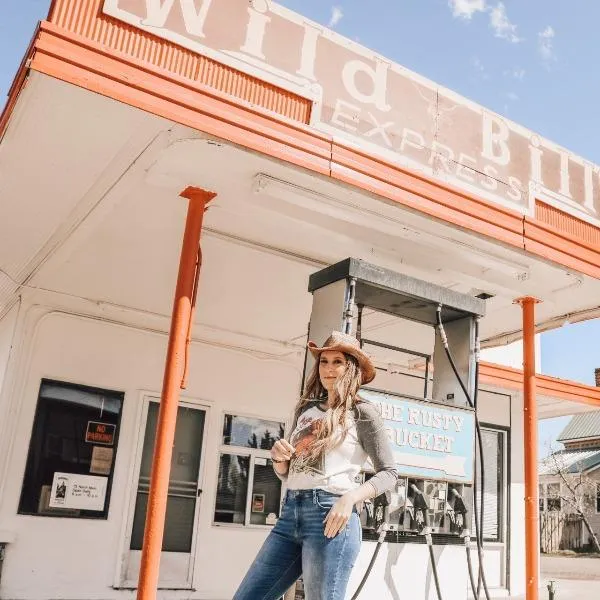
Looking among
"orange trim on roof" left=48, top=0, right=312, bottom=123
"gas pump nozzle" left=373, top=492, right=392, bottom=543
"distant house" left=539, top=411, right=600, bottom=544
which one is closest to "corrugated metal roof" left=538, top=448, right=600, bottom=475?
"distant house" left=539, top=411, right=600, bottom=544

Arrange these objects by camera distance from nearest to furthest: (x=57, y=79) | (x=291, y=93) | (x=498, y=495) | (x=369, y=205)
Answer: (x=57, y=79) < (x=291, y=93) < (x=369, y=205) < (x=498, y=495)

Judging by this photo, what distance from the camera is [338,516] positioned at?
2.65 metres

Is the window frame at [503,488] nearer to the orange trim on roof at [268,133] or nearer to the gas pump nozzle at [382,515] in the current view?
the orange trim on roof at [268,133]

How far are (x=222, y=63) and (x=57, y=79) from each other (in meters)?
1.14

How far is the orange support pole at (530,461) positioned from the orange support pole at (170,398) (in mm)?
3316

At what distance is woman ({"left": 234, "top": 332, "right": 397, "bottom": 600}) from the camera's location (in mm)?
2717

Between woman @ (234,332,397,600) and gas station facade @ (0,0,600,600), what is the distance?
1407 mm

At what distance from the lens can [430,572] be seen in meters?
4.77

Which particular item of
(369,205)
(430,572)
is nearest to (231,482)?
(430,572)

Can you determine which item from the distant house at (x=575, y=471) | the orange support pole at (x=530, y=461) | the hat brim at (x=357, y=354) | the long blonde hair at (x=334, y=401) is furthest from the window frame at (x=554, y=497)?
the long blonde hair at (x=334, y=401)

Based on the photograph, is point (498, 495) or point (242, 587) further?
point (498, 495)

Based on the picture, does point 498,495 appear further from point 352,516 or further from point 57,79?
point 57,79

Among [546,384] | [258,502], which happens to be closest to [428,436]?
[258,502]

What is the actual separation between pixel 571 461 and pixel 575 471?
5.52ft
